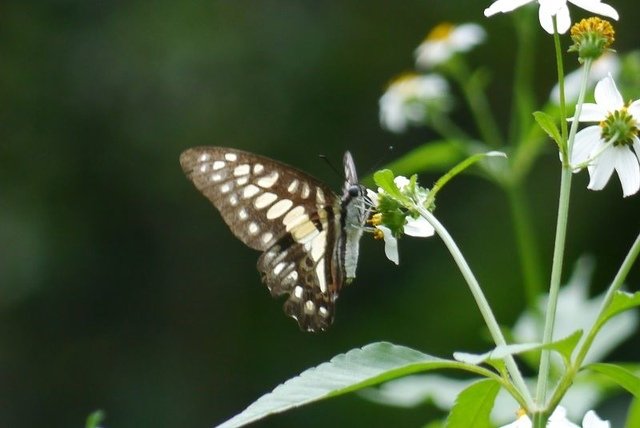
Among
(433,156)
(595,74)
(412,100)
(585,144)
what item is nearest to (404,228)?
(585,144)

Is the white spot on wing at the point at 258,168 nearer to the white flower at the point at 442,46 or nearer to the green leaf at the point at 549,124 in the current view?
the green leaf at the point at 549,124

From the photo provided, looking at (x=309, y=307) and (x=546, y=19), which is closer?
(x=546, y=19)

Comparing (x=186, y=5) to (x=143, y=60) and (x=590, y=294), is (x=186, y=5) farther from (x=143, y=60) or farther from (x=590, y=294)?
(x=590, y=294)

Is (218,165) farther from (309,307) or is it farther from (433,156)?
(433,156)

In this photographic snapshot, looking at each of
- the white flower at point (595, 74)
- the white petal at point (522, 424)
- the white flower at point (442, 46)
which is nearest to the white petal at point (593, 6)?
the white petal at point (522, 424)

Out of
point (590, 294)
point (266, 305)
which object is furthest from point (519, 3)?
point (266, 305)

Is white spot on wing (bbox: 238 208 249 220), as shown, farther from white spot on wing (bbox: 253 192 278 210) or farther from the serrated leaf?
the serrated leaf
